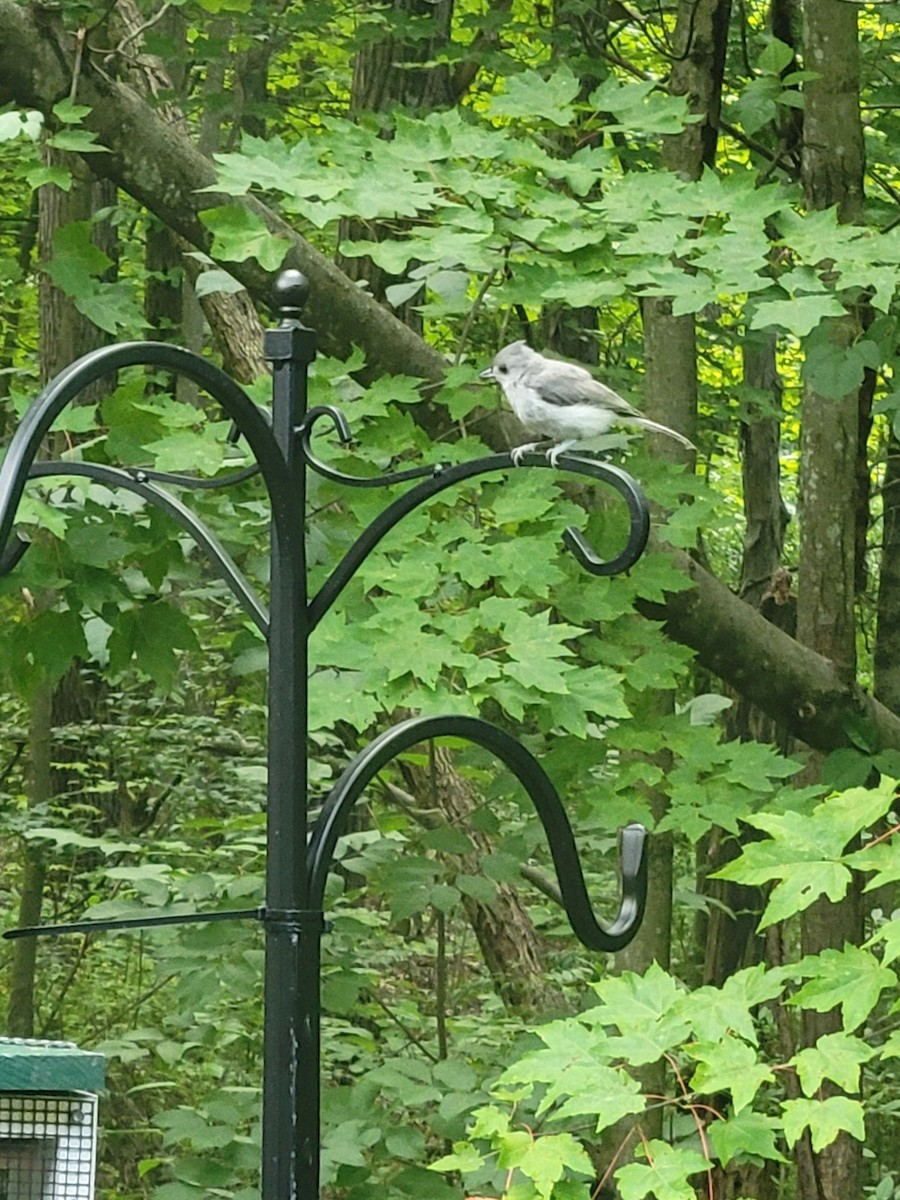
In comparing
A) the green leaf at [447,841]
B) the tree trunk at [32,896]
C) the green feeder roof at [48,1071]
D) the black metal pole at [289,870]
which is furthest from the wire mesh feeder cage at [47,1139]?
the tree trunk at [32,896]

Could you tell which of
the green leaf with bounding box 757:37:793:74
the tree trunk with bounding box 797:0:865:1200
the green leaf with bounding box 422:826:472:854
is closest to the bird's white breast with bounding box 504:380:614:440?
the green leaf with bounding box 422:826:472:854

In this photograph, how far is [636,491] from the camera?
1.49m

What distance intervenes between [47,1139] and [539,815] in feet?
1.72

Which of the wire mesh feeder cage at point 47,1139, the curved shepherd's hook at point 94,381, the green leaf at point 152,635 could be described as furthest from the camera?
the green leaf at point 152,635

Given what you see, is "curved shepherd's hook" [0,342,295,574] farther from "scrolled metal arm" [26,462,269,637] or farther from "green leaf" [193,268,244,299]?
"green leaf" [193,268,244,299]

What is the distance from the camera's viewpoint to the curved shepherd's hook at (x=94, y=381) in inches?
48.7

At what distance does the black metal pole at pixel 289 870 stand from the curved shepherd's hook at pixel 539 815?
0.02m

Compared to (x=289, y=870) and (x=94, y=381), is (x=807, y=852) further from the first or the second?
(x=94, y=381)

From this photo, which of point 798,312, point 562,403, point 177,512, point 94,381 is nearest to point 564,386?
point 562,403

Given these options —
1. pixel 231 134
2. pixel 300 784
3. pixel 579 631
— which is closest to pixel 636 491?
pixel 300 784

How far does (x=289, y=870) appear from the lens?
4.58 ft

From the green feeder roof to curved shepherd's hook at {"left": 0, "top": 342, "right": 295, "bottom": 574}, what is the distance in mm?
387

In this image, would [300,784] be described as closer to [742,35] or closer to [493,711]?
[493,711]

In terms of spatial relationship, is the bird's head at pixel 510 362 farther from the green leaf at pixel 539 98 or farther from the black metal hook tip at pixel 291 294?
the black metal hook tip at pixel 291 294
